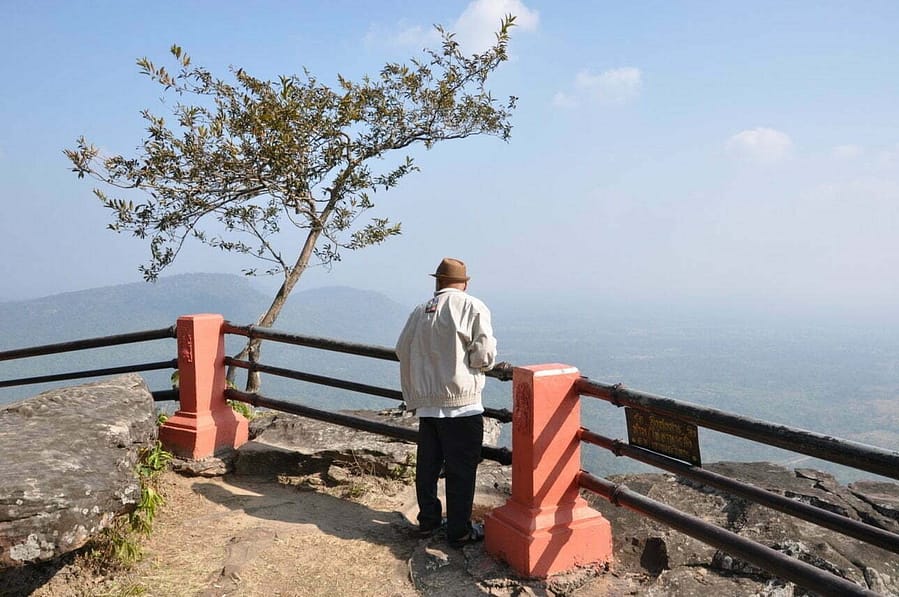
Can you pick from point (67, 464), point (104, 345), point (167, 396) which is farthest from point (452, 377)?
point (104, 345)

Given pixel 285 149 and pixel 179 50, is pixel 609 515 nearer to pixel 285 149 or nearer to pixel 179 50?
pixel 285 149

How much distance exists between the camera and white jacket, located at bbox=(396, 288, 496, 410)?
4203 millimetres

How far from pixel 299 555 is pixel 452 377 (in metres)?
1.58

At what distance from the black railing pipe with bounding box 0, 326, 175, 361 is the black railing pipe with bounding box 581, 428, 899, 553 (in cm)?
419

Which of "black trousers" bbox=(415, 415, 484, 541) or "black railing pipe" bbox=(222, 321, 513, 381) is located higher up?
"black railing pipe" bbox=(222, 321, 513, 381)

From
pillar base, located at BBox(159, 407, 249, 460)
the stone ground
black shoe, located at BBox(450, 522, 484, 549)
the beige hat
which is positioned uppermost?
the beige hat


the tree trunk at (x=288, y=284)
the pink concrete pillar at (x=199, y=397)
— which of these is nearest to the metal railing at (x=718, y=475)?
the pink concrete pillar at (x=199, y=397)

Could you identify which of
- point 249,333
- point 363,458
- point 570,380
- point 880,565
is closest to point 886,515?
point 880,565

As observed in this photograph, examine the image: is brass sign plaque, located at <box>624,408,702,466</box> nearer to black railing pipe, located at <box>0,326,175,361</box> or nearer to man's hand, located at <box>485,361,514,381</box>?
man's hand, located at <box>485,361,514,381</box>

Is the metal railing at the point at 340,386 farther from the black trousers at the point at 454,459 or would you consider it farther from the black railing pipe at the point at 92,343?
the black railing pipe at the point at 92,343

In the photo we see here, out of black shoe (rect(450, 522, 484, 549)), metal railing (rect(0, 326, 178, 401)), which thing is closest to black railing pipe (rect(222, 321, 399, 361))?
metal railing (rect(0, 326, 178, 401))

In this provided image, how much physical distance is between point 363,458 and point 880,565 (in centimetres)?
386

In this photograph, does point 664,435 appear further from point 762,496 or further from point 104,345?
point 104,345

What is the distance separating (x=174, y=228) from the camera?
469 inches
